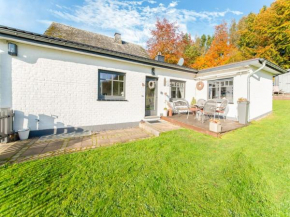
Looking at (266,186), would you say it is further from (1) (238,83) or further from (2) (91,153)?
(1) (238,83)

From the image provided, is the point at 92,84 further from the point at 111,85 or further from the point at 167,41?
the point at 167,41

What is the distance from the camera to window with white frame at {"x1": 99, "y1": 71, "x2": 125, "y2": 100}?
18.0 ft

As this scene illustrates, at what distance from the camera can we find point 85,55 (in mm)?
5020

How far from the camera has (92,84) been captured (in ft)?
17.0

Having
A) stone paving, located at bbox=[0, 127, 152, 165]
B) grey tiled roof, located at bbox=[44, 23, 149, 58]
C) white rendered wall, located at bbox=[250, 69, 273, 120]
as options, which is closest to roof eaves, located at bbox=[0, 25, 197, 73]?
stone paving, located at bbox=[0, 127, 152, 165]

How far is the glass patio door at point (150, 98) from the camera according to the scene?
6.78 metres

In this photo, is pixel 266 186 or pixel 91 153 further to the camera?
pixel 91 153

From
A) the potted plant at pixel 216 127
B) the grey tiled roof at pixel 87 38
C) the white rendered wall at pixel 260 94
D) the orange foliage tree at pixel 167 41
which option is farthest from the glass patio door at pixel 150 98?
the orange foliage tree at pixel 167 41

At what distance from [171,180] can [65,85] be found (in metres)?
4.78

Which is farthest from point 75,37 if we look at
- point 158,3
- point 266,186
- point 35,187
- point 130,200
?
point 266,186

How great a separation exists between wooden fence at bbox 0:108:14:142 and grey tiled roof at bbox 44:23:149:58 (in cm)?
962

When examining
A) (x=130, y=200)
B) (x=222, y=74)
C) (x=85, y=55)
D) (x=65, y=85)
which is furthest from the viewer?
(x=222, y=74)

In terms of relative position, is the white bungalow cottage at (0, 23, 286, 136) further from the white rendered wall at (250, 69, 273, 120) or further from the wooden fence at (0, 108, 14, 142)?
the wooden fence at (0, 108, 14, 142)

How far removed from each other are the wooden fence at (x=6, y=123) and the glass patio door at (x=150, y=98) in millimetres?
5216
